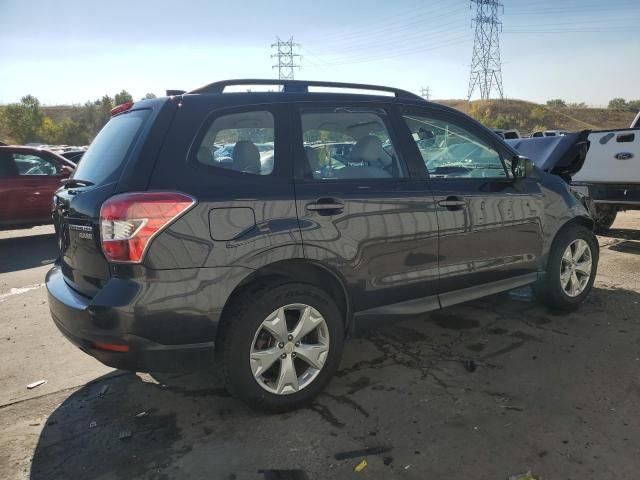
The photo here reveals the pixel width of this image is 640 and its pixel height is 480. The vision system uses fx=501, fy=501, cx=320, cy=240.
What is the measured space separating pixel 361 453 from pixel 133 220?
1646 millimetres

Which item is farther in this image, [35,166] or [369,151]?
[35,166]

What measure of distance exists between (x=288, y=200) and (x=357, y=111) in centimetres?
93

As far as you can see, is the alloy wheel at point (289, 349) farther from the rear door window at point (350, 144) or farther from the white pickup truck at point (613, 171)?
the white pickup truck at point (613, 171)

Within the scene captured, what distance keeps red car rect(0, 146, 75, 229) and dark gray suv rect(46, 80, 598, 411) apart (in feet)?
22.3

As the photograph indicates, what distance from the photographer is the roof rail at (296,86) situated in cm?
295

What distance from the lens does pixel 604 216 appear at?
7.87 meters

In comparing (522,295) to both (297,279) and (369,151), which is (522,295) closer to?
(369,151)

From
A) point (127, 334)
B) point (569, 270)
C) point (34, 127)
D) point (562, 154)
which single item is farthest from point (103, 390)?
point (34, 127)

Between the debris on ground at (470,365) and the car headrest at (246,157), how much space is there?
6.46 feet

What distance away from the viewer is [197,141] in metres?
2.72

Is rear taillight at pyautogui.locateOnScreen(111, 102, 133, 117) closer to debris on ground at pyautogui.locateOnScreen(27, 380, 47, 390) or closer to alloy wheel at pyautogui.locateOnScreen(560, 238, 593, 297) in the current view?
debris on ground at pyautogui.locateOnScreen(27, 380, 47, 390)

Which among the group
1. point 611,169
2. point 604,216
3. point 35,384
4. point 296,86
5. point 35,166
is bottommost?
point 35,384

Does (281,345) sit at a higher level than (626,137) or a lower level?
lower

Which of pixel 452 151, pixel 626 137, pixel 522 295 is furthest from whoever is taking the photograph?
pixel 626 137
